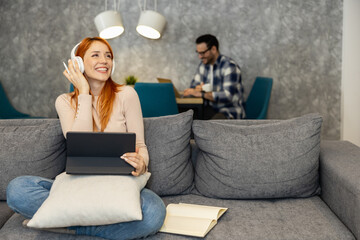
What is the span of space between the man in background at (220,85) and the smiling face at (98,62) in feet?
5.75

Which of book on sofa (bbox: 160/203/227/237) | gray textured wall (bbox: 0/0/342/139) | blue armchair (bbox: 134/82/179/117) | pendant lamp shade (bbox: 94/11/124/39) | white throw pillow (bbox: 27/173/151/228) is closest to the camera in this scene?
white throw pillow (bbox: 27/173/151/228)

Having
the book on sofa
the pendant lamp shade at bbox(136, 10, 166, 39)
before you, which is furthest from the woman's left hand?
the pendant lamp shade at bbox(136, 10, 166, 39)

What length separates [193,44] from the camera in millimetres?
4648

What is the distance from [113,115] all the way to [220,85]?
7.06 feet

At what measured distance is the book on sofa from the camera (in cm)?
166

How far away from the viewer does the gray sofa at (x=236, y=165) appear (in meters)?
1.87

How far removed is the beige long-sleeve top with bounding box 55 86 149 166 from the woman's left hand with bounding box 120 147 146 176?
130 mm

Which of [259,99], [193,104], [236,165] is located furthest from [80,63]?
[259,99]

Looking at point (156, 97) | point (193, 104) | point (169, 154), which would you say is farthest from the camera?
point (193, 104)

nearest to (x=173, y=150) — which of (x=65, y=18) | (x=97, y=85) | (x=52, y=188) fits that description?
(x=97, y=85)

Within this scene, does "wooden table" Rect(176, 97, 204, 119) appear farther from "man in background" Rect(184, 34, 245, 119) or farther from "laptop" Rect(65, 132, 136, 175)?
"laptop" Rect(65, 132, 136, 175)

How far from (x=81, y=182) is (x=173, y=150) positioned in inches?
22.0

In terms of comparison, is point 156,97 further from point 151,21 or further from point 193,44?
point 193,44

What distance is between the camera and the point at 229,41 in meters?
4.61
